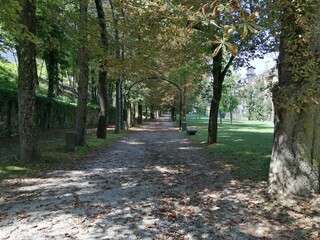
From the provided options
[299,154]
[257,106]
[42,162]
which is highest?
[257,106]

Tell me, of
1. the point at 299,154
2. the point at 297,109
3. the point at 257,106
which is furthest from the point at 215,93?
the point at 257,106

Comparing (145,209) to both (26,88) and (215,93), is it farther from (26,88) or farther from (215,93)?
(215,93)

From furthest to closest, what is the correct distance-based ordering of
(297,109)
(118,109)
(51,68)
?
1. (51,68)
2. (118,109)
3. (297,109)

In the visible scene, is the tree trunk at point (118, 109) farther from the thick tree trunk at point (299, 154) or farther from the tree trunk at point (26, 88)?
the thick tree trunk at point (299, 154)

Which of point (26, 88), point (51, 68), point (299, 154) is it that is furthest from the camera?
point (51, 68)

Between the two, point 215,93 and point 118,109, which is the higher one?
point 215,93

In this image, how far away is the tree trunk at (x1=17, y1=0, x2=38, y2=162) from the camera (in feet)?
30.6

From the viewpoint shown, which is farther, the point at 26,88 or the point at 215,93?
the point at 215,93

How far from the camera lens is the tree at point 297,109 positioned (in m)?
5.97

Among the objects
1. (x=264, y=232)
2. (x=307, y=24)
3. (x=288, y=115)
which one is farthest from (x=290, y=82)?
(x=264, y=232)

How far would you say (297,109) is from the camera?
603cm

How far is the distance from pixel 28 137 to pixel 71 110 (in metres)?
17.9

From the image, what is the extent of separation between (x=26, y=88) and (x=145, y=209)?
229 inches

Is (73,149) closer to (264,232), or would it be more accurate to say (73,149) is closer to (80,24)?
(80,24)
